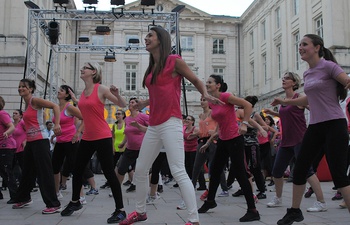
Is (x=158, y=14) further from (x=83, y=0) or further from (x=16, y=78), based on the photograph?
(x=16, y=78)

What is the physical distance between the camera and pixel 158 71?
4.30 m

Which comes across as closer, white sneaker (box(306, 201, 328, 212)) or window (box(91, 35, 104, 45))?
white sneaker (box(306, 201, 328, 212))

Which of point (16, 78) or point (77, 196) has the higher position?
point (16, 78)

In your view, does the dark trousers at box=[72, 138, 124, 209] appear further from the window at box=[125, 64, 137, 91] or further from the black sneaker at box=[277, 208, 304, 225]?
the window at box=[125, 64, 137, 91]

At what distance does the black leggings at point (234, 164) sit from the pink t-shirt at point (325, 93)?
117 centimetres

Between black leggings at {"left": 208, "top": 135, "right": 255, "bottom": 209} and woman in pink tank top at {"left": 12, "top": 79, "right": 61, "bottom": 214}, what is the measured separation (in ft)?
7.34

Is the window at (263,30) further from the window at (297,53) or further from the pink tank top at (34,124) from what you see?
the pink tank top at (34,124)

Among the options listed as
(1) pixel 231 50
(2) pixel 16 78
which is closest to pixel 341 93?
(2) pixel 16 78

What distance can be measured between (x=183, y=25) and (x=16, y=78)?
916 inches

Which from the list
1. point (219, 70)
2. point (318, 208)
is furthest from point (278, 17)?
point (318, 208)

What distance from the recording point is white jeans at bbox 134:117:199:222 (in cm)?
411

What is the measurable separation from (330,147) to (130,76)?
38562mm

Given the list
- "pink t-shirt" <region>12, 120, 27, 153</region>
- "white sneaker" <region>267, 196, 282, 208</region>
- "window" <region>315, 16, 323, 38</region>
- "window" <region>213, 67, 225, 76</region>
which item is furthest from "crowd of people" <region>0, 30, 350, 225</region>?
"window" <region>213, 67, 225, 76</region>

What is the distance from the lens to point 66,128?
23.3ft
